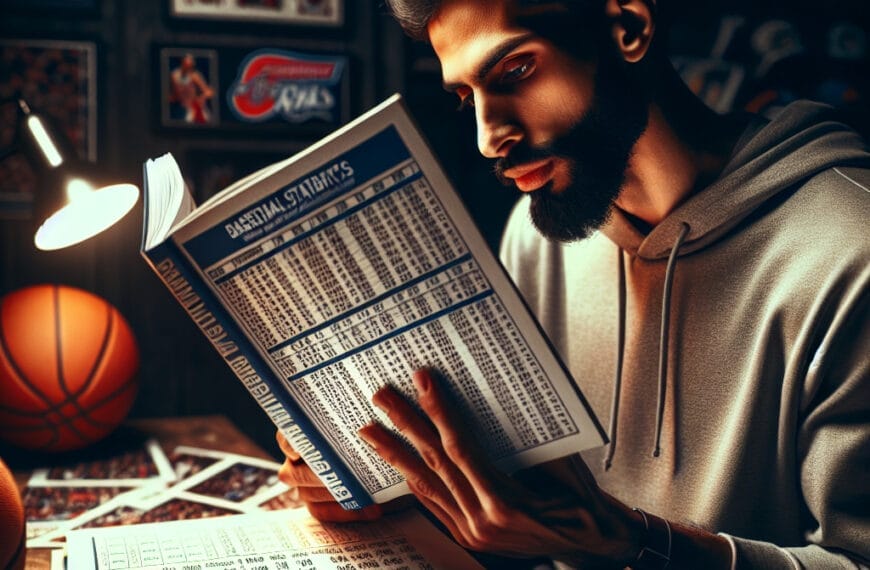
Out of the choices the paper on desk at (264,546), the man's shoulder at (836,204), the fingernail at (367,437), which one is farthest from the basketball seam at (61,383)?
the man's shoulder at (836,204)

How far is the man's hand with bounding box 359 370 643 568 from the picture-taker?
694mm

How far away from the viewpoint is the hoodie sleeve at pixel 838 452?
0.79 meters

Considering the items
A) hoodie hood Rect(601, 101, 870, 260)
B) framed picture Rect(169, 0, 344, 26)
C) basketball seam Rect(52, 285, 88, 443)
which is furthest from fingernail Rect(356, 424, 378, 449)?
framed picture Rect(169, 0, 344, 26)

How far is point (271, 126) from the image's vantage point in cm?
191

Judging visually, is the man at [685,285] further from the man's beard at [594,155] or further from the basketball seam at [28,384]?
the basketball seam at [28,384]

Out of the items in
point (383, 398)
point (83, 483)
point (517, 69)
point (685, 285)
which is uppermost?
point (517, 69)

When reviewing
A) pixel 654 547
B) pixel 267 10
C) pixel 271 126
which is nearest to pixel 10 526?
pixel 654 547

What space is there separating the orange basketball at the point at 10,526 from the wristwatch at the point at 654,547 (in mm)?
584

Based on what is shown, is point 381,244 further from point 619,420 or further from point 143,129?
point 143,129

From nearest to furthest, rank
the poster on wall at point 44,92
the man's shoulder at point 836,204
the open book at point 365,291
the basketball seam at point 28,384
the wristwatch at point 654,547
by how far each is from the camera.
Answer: the open book at point 365,291 → the wristwatch at point 654,547 → the man's shoulder at point 836,204 → the basketball seam at point 28,384 → the poster on wall at point 44,92

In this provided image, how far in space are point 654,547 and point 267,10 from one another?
5.22ft

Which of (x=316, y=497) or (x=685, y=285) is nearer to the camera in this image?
(x=316, y=497)

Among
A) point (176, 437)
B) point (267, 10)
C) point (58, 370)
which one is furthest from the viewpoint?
point (267, 10)

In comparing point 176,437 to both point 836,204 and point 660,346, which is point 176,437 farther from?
point 836,204
